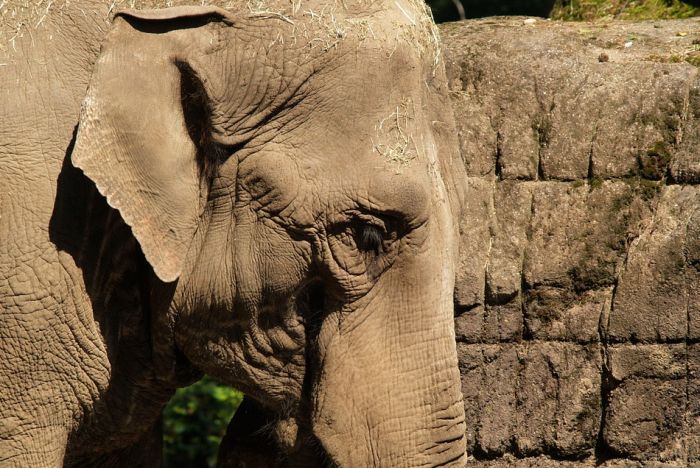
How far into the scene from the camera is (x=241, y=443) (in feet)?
12.9

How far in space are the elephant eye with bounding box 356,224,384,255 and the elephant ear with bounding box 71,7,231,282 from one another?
1.32 ft

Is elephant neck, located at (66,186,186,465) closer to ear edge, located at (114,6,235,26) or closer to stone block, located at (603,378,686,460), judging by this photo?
ear edge, located at (114,6,235,26)

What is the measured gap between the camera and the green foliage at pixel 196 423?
19.9ft

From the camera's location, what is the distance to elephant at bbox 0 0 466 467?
2787 millimetres

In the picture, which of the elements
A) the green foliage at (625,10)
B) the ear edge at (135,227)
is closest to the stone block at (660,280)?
the green foliage at (625,10)

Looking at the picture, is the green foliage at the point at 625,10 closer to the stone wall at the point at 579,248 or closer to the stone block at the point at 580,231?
the stone wall at the point at 579,248

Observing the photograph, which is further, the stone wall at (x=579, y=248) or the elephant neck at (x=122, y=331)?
the stone wall at (x=579, y=248)

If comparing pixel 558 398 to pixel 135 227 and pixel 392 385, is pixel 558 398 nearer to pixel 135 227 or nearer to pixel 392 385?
pixel 392 385

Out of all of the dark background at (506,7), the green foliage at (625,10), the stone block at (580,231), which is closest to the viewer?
the stone block at (580,231)

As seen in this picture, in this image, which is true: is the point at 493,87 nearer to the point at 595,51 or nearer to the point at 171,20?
the point at 595,51

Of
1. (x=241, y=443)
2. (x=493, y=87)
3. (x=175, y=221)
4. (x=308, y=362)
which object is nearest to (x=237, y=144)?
(x=175, y=221)

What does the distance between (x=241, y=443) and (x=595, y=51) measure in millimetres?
1801

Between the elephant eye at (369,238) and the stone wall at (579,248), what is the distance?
59.6 inches

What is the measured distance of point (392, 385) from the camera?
2.79 meters
